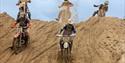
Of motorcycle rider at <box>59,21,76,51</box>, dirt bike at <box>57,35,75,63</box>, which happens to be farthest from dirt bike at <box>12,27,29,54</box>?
dirt bike at <box>57,35,75,63</box>

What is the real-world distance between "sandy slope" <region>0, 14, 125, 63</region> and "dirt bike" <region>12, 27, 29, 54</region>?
29cm

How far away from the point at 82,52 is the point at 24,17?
144 inches

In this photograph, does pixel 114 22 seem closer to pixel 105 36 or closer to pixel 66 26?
pixel 105 36

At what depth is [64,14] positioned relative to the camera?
24312 millimetres

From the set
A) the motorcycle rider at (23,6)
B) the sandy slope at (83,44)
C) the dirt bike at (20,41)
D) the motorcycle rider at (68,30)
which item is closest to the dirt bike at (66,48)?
the motorcycle rider at (68,30)

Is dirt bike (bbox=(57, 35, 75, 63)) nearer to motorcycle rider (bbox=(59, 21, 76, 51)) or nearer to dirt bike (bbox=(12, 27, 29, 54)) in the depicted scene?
motorcycle rider (bbox=(59, 21, 76, 51))

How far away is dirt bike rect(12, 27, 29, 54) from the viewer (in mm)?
23234

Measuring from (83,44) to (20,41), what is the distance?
325 centimetres

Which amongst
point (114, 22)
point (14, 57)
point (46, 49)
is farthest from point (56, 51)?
point (114, 22)

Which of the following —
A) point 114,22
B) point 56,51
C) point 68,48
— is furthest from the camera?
point 114,22

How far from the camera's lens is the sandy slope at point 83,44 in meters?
22.2

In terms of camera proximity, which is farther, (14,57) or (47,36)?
(47,36)

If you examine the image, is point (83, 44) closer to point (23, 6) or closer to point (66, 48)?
point (66, 48)

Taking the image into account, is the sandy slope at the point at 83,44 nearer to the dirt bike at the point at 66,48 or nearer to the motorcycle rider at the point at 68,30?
the dirt bike at the point at 66,48
